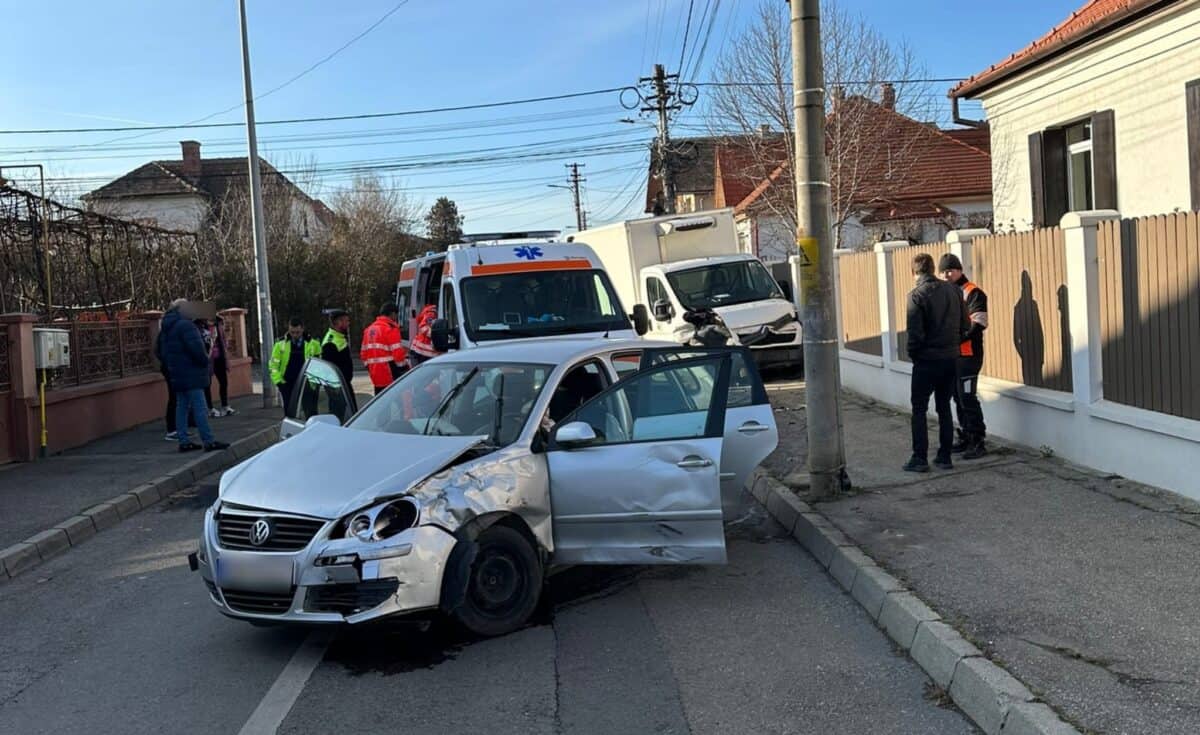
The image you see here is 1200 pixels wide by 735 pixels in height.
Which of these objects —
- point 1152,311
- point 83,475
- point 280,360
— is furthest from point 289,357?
point 1152,311

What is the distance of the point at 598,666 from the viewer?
5.22m

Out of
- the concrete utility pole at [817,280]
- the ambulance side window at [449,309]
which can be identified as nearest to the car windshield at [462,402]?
the concrete utility pole at [817,280]

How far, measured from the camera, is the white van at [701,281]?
1795 cm

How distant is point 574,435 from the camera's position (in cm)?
592

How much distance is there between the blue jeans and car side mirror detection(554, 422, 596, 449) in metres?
7.79

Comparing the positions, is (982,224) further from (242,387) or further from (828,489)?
(828,489)

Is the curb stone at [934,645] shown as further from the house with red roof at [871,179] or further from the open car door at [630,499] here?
the house with red roof at [871,179]

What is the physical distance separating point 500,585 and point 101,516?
540 cm

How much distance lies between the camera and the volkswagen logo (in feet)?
17.3

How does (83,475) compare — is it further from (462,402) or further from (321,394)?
(462,402)

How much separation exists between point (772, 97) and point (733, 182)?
42.7 ft

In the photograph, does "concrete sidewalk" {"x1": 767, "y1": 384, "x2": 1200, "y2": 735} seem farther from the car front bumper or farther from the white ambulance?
the white ambulance

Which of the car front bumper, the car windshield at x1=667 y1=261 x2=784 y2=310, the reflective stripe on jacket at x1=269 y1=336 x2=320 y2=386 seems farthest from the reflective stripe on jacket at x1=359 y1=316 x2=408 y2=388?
the car windshield at x1=667 y1=261 x2=784 y2=310

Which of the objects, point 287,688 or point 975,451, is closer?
point 287,688
